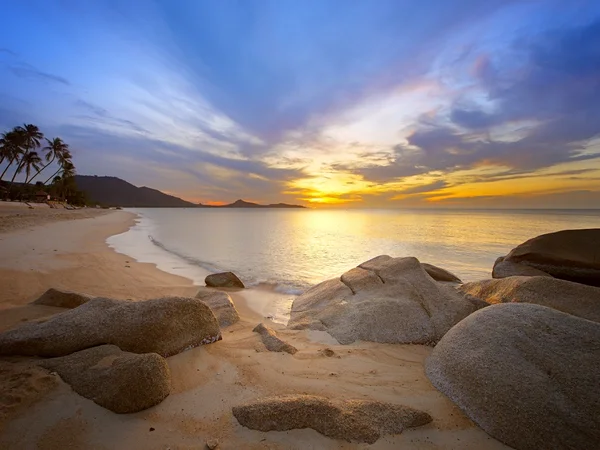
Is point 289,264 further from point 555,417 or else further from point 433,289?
point 555,417

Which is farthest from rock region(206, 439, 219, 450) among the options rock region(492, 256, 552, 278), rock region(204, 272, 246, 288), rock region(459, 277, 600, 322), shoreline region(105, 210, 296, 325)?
rock region(492, 256, 552, 278)

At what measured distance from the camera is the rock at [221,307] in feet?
22.2

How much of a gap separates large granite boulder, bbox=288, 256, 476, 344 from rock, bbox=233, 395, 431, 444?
2.64m

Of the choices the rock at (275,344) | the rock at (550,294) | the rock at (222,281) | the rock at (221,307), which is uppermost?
the rock at (550,294)

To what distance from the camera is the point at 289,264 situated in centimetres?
1734

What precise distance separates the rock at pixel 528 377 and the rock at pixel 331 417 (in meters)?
0.78

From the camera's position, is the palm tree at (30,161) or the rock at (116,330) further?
the palm tree at (30,161)

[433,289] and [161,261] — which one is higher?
[433,289]

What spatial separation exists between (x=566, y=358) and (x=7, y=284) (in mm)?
11316

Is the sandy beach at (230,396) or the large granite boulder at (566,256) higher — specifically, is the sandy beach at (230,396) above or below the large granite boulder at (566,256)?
below

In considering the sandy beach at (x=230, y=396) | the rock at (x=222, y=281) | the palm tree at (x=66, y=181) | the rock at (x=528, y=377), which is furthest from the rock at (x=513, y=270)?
the palm tree at (x=66, y=181)

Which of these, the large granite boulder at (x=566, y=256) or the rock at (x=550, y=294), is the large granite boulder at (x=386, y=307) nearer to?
the rock at (x=550, y=294)

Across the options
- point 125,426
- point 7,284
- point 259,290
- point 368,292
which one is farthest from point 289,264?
point 125,426

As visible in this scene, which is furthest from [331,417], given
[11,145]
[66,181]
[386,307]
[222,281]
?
[66,181]
